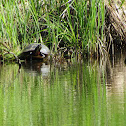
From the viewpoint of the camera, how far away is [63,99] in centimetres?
427

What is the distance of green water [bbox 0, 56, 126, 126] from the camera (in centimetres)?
336

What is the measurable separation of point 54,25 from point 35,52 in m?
0.95

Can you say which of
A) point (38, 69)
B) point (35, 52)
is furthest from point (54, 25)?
point (38, 69)

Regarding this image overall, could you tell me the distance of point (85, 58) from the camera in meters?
9.55

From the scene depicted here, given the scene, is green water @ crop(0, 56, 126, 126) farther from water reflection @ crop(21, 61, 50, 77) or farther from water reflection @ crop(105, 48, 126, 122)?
water reflection @ crop(21, 61, 50, 77)

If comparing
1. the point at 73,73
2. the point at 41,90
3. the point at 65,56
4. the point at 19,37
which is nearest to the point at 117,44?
the point at 65,56

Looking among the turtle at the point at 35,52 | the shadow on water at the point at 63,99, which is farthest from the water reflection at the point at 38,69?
the turtle at the point at 35,52

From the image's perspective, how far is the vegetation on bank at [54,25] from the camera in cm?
883

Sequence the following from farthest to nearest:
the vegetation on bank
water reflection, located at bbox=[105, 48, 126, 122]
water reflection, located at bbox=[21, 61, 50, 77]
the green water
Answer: the vegetation on bank, water reflection, located at bbox=[21, 61, 50, 77], water reflection, located at bbox=[105, 48, 126, 122], the green water

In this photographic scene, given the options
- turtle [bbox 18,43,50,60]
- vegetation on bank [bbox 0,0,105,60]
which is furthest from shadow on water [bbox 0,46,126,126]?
turtle [bbox 18,43,50,60]

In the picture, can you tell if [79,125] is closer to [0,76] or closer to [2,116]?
[2,116]

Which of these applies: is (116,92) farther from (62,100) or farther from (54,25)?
(54,25)

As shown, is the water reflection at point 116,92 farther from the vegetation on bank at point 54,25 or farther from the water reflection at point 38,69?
the vegetation on bank at point 54,25

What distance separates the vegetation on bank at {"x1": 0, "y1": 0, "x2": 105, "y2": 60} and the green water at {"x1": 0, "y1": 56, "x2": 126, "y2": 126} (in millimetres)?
2694
